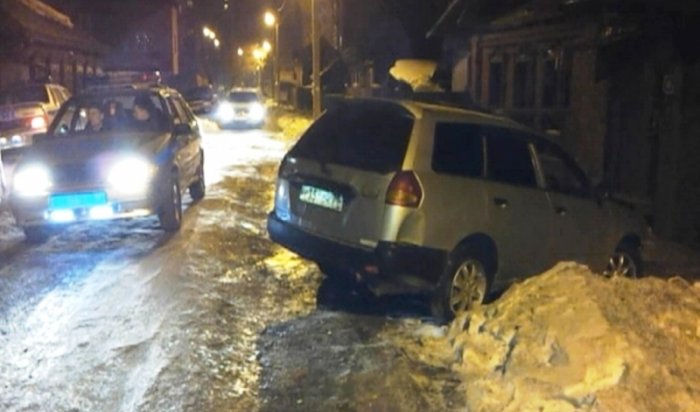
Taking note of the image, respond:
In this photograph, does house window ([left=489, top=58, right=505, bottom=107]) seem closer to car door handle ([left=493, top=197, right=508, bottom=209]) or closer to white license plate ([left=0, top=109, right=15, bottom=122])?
white license plate ([left=0, top=109, right=15, bottom=122])

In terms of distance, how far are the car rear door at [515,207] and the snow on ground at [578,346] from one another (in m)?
0.53

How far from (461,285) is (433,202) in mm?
883

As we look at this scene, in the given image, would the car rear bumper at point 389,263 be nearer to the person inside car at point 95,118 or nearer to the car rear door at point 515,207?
the car rear door at point 515,207

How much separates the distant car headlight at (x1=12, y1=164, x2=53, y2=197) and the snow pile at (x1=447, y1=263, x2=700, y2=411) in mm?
5237

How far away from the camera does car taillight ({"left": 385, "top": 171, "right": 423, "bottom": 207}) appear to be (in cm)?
695

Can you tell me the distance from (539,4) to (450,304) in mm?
10819

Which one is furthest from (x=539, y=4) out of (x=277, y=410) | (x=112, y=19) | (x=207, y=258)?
(x=112, y=19)

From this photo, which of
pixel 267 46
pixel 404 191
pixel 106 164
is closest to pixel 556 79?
pixel 106 164

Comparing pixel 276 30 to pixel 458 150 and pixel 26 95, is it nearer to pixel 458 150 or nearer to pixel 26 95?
pixel 26 95

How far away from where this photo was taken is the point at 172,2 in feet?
211

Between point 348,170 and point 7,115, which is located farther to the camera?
point 7,115

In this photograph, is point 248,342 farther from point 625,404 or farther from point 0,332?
point 625,404

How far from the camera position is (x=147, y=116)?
1158 cm

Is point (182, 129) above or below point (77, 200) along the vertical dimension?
above
